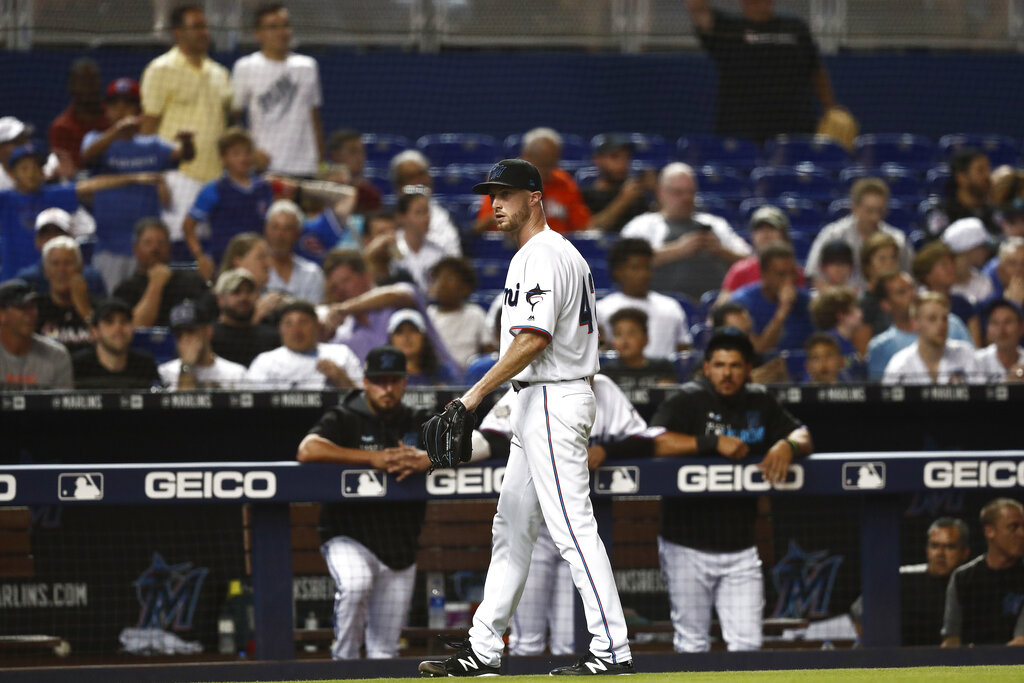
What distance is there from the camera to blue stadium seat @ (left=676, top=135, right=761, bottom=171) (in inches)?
447

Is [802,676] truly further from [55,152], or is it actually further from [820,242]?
[55,152]

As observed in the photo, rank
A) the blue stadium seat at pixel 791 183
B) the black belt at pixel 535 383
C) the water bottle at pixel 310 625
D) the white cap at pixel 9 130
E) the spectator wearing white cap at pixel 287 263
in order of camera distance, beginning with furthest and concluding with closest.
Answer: the blue stadium seat at pixel 791 183 < the white cap at pixel 9 130 < the spectator wearing white cap at pixel 287 263 < the water bottle at pixel 310 625 < the black belt at pixel 535 383

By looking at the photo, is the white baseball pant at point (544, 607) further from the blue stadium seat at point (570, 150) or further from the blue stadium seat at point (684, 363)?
the blue stadium seat at point (570, 150)

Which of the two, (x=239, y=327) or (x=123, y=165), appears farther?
(x=123, y=165)

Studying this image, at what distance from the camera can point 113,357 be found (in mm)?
6445

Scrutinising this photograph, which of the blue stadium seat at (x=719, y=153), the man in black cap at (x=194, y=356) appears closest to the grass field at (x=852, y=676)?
the man in black cap at (x=194, y=356)

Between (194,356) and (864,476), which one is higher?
(194,356)

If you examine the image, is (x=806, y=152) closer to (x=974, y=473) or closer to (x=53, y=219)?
(x=53, y=219)

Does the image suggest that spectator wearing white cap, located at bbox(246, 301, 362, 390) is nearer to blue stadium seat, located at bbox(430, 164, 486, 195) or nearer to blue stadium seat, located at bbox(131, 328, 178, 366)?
blue stadium seat, located at bbox(131, 328, 178, 366)

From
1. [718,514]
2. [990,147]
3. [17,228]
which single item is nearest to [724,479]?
[718,514]

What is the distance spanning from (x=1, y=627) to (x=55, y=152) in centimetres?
464

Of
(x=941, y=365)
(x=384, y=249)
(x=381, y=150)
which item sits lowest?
(x=941, y=365)

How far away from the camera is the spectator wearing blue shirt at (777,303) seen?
7543 mm

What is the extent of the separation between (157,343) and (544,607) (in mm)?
2835
